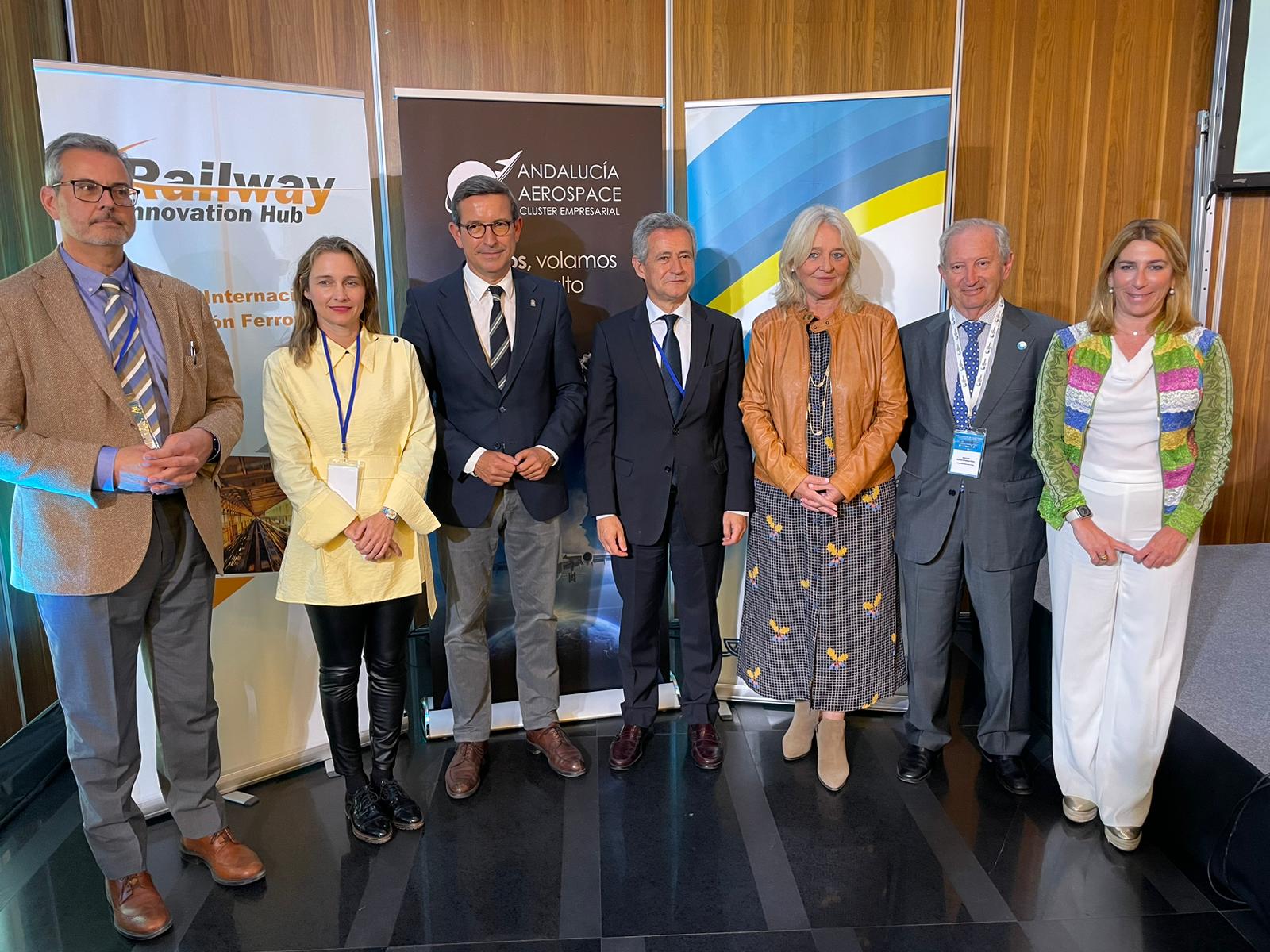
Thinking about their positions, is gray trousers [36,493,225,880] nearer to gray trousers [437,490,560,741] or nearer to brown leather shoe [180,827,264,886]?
brown leather shoe [180,827,264,886]

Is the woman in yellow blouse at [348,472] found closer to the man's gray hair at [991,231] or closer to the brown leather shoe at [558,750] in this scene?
the brown leather shoe at [558,750]

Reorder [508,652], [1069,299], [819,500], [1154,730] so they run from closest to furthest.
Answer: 1. [1154,730]
2. [819,500]
3. [508,652]
4. [1069,299]

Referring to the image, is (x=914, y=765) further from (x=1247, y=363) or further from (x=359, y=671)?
(x=1247, y=363)

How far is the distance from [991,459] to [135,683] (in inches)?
101

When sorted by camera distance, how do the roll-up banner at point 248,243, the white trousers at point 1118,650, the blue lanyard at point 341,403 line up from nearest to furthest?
1. the white trousers at point 1118,650
2. the blue lanyard at point 341,403
3. the roll-up banner at point 248,243

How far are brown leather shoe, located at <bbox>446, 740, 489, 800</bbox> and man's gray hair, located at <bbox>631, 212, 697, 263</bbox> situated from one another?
1817 mm

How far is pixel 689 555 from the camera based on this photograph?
2959 mm

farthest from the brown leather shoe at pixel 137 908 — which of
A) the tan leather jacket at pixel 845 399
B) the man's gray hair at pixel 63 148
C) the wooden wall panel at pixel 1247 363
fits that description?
the wooden wall panel at pixel 1247 363

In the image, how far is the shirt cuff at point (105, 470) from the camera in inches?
80.7

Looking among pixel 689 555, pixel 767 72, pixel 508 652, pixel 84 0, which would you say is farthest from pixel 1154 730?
pixel 84 0

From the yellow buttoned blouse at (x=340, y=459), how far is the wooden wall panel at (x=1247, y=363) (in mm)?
4043

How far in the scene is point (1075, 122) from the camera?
4020mm

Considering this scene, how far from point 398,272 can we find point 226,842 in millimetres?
2539

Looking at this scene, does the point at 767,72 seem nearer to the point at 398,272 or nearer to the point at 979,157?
the point at 979,157
